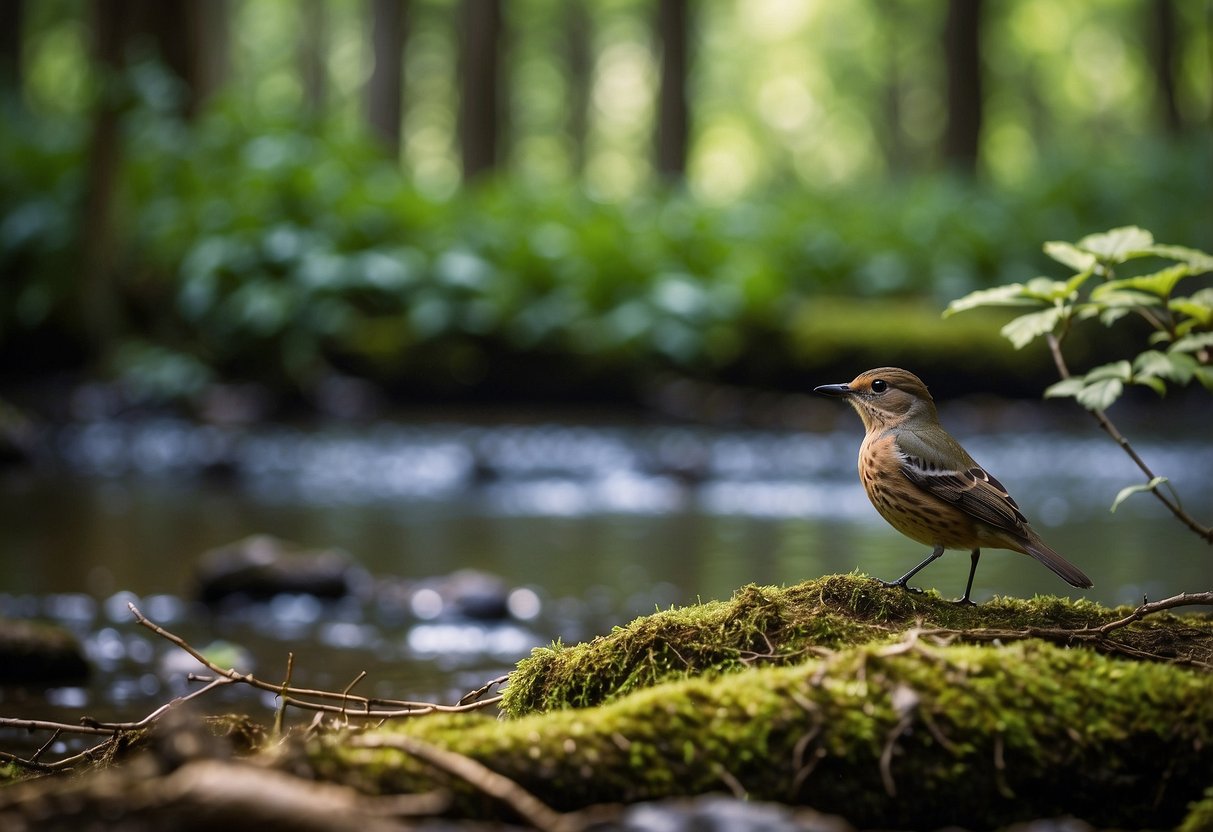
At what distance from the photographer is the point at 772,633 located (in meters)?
2.90

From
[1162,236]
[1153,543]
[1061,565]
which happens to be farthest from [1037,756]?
[1162,236]

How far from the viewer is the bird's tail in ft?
9.64

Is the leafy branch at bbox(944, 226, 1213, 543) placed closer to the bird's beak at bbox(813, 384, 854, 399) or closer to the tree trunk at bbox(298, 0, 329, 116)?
the bird's beak at bbox(813, 384, 854, 399)

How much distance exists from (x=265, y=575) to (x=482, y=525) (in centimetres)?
288

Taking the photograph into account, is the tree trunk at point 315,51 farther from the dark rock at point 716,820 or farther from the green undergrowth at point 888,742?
the dark rock at point 716,820

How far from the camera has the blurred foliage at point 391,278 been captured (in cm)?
1416

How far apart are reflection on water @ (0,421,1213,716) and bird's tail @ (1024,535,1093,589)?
5.04ft

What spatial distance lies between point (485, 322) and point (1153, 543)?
27.3ft

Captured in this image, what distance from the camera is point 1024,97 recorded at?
155 ft

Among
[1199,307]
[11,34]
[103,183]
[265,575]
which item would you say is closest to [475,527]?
[265,575]

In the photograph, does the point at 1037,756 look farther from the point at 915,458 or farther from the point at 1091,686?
the point at 915,458

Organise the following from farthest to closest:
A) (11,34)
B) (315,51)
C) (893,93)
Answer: (893,93), (315,51), (11,34)

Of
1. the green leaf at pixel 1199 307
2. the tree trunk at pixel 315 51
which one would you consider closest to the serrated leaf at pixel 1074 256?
the green leaf at pixel 1199 307

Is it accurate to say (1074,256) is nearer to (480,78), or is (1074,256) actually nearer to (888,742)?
(888,742)
